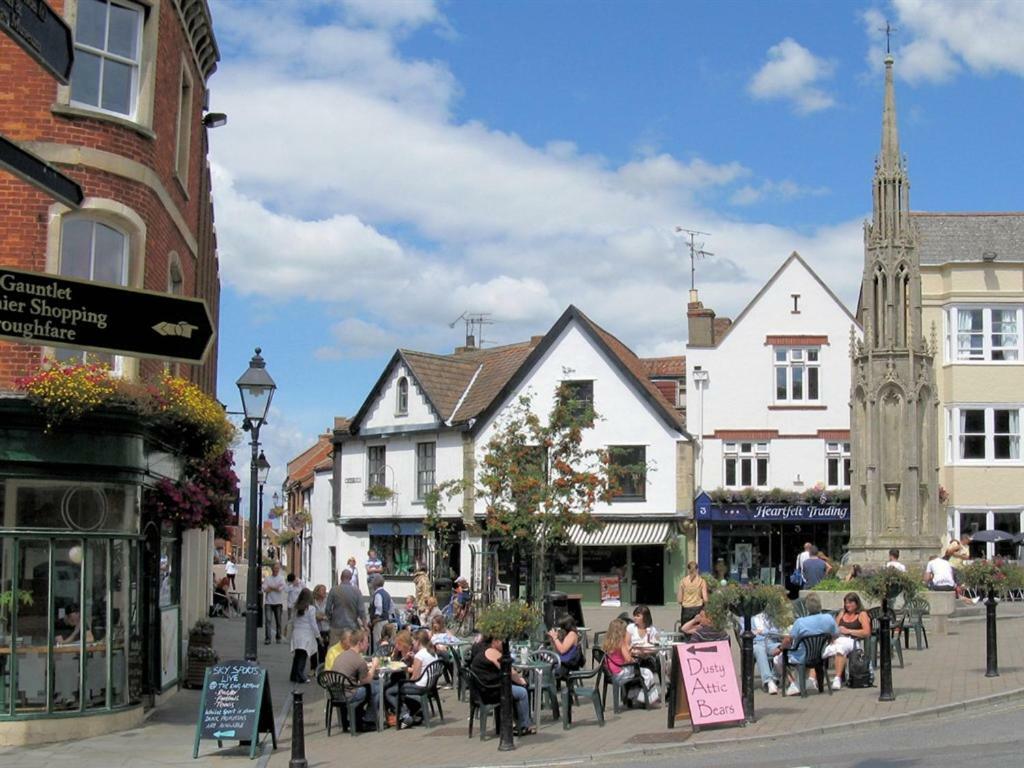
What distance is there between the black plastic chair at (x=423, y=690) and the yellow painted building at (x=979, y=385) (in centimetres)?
2603

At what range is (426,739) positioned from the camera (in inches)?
583

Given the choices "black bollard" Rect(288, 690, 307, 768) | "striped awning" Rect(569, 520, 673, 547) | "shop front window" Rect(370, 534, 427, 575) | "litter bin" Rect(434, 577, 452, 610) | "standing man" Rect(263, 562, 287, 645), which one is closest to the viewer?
"black bollard" Rect(288, 690, 307, 768)

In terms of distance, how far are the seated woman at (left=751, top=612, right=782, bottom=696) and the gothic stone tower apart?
12359 millimetres

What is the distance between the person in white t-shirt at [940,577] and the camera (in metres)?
25.0

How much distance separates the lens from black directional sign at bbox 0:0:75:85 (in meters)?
5.06

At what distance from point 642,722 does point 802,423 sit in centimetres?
2651

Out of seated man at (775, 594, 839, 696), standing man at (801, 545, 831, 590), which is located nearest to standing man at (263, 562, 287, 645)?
standing man at (801, 545, 831, 590)

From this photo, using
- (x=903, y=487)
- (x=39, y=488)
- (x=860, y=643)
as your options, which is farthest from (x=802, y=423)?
(x=39, y=488)

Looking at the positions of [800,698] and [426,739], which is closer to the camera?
[426,739]

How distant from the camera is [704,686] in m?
13.8

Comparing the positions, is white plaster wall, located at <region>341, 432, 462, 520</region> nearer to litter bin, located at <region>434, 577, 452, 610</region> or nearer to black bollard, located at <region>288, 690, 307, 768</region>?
litter bin, located at <region>434, 577, 452, 610</region>

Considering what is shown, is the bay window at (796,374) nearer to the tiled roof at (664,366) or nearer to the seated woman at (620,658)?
the tiled roof at (664,366)

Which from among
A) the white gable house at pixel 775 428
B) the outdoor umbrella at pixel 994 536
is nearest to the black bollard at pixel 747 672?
the outdoor umbrella at pixel 994 536

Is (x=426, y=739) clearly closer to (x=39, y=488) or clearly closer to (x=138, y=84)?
(x=39, y=488)
